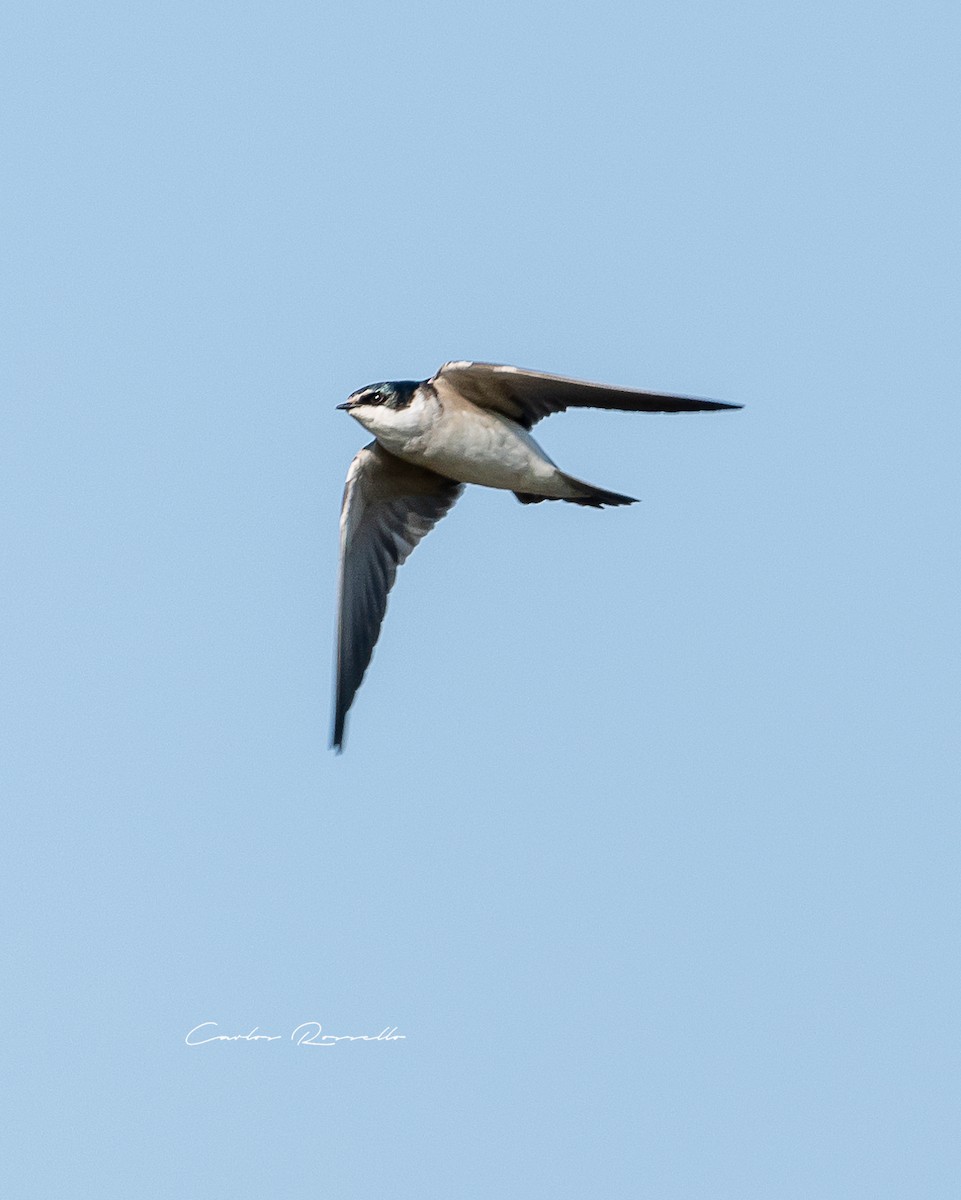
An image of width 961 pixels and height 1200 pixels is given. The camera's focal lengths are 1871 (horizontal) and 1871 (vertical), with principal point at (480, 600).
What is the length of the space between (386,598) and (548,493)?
1.22 m

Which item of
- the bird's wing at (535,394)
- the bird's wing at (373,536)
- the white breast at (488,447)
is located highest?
the bird's wing at (535,394)

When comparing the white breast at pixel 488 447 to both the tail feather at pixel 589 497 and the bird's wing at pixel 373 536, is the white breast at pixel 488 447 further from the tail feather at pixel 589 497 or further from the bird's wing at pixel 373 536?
the bird's wing at pixel 373 536

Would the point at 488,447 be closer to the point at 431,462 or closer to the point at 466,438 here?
the point at 466,438

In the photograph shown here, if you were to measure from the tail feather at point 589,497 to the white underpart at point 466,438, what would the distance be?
5 centimetres

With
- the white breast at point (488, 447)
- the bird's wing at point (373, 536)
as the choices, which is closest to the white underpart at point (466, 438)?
the white breast at point (488, 447)

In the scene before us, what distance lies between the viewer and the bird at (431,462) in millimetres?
8562

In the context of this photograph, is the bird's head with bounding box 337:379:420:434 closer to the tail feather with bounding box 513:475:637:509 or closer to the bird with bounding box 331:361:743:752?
the bird with bounding box 331:361:743:752

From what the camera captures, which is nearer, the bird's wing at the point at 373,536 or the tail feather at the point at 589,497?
the tail feather at the point at 589,497

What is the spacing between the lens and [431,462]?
9016mm

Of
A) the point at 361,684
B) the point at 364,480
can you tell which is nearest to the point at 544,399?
the point at 364,480

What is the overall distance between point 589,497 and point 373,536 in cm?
134

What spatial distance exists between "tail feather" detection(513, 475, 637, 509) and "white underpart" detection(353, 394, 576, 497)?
0.05 m

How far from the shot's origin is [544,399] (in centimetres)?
880

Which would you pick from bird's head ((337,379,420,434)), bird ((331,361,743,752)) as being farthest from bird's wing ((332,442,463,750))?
bird's head ((337,379,420,434))
